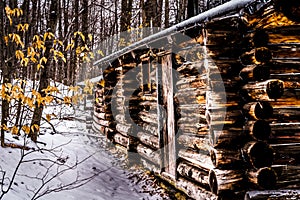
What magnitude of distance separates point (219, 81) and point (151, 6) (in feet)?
34.4

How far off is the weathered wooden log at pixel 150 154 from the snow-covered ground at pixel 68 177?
45 centimetres

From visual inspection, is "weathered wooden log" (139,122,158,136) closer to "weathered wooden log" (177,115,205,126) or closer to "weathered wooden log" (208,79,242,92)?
"weathered wooden log" (177,115,205,126)

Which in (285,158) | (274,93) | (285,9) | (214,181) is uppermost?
(285,9)

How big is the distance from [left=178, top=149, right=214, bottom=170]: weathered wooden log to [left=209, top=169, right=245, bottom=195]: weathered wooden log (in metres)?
0.46

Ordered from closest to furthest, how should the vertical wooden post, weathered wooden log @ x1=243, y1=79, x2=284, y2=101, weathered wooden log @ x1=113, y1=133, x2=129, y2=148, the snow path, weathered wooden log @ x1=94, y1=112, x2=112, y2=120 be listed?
weathered wooden log @ x1=243, y1=79, x2=284, y2=101 → the snow path → the vertical wooden post → weathered wooden log @ x1=113, y1=133, x2=129, y2=148 → weathered wooden log @ x1=94, y1=112, x2=112, y2=120

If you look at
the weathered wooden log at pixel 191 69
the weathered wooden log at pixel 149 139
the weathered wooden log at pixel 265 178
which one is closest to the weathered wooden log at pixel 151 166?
the weathered wooden log at pixel 149 139

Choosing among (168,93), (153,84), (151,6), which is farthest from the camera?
(151,6)

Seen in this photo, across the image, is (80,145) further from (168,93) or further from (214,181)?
(214,181)

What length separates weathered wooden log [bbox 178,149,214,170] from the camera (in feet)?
17.2

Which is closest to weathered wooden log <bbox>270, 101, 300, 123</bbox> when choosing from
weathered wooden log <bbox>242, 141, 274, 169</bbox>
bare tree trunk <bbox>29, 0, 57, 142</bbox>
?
weathered wooden log <bbox>242, 141, 274, 169</bbox>

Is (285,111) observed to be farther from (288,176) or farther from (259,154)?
(288,176)

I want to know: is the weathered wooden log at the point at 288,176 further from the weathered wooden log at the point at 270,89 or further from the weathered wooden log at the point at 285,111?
the weathered wooden log at the point at 270,89

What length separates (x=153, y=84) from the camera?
317 inches

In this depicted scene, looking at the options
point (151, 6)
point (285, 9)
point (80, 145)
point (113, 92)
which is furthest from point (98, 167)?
point (151, 6)
